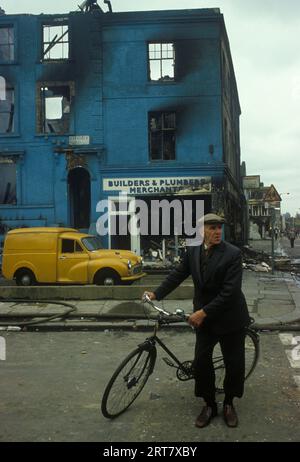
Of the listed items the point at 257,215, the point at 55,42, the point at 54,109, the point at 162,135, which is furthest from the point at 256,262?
the point at 257,215

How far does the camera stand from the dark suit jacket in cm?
445

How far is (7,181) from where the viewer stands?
70.7 ft

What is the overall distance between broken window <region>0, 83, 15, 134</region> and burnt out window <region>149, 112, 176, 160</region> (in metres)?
6.05

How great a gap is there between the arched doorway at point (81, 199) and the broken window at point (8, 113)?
354 cm

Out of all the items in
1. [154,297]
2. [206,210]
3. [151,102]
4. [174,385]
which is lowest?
[174,385]

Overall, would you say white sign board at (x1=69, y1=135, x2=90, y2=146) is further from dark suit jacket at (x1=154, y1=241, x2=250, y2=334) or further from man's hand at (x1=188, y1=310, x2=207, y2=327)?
man's hand at (x1=188, y1=310, x2=207, y2=327)

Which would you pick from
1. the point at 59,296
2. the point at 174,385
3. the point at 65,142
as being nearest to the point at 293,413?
the point at 174,385

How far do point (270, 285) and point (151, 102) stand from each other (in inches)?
391

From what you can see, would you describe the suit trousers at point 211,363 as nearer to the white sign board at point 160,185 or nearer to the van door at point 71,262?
the van door at point 71,262

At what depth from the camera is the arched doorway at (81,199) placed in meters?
21.8

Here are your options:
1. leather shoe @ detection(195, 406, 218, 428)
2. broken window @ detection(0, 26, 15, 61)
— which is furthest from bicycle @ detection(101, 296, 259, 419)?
broken window @ detection(0, 26, 15, 61)

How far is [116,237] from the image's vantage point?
832 inches

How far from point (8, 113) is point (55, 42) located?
366 centimetres

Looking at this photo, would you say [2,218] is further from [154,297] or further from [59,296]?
[154,297]
